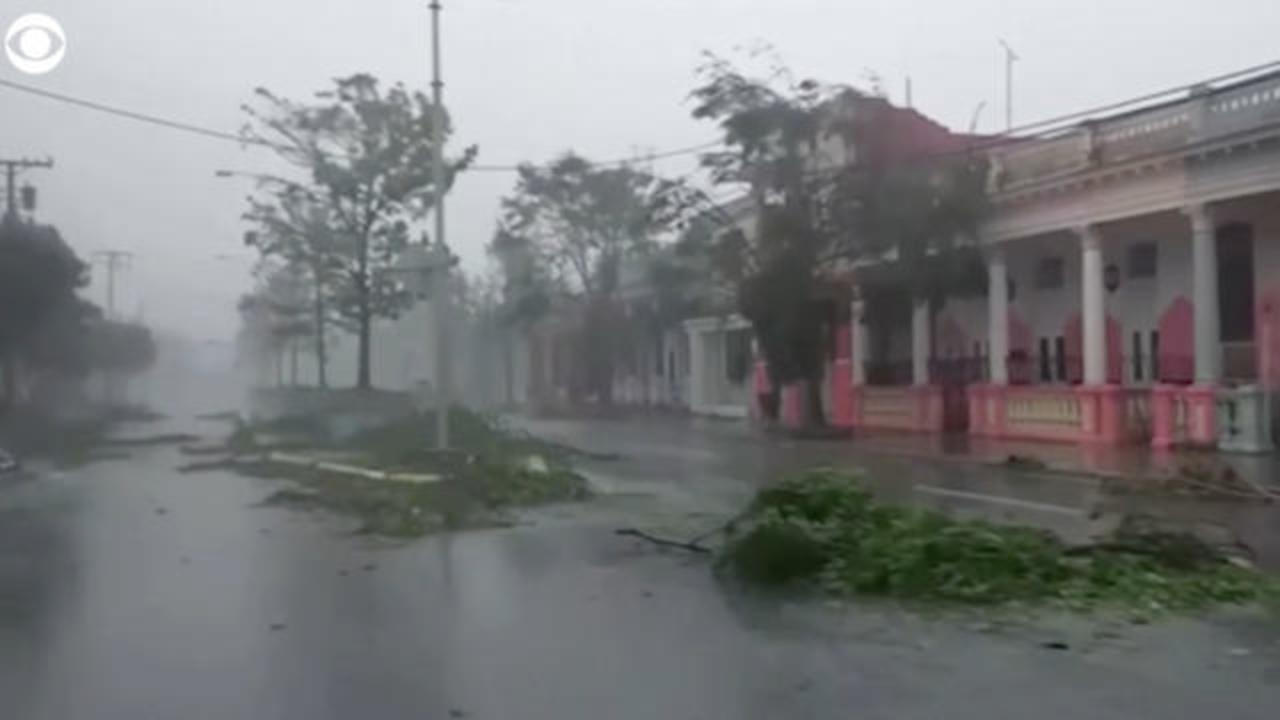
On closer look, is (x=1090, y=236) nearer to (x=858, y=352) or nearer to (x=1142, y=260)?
(x=1142, y=260)

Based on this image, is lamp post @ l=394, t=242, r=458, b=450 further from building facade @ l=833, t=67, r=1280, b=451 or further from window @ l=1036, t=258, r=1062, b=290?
window @ l=1036, t=258, r=1062, b=290

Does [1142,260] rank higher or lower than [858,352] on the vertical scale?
higher

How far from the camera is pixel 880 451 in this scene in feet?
109

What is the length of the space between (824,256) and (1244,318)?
35.3 ft

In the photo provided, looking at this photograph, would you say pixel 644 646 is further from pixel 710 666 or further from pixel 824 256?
pixel 824 256

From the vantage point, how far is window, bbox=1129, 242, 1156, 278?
3422 cm

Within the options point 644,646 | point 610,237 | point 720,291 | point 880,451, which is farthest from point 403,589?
point 610,237

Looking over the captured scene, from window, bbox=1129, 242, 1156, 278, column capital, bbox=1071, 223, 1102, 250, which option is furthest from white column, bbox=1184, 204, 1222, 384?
window, bbox=1129, 242, 1156, 278

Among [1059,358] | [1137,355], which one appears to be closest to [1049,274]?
[1059,358]

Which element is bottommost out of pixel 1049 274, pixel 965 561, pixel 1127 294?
pixel 965 561

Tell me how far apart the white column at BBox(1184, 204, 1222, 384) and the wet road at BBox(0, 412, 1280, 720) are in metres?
17.2

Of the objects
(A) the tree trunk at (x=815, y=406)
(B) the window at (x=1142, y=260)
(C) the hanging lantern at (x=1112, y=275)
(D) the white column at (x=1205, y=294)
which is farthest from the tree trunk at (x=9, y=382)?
(D) the white column at (x=1205, y=294)

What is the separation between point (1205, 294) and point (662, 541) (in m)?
17.6

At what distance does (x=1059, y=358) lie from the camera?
37500mm
